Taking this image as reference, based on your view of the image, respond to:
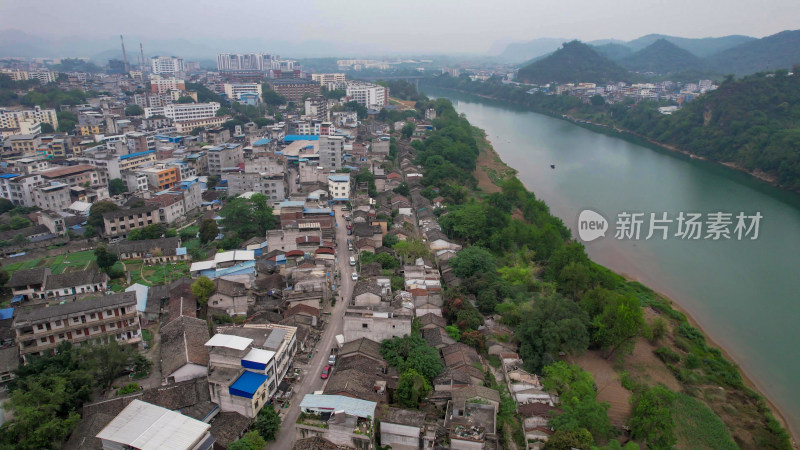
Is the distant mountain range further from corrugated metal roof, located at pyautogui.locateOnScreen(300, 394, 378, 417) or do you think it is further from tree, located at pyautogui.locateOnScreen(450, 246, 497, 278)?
corrugated metal roof, located at pyautogui.locateOnScreen(300, 394, 378, 417)

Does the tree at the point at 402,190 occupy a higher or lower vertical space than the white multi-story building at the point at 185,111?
lower

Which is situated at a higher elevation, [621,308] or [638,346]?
[621,308]

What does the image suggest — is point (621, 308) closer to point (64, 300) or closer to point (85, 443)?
point (85, 443)

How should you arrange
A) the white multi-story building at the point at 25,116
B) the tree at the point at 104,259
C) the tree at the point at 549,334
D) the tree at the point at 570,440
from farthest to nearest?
the white multi-story building at the point at 25,116
the tree at the point at 104,259
the tree at the point at 549,334
the tree at the point at 570,440

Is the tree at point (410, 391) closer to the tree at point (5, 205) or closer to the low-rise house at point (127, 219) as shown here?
the low-rise house at point (127, 219)

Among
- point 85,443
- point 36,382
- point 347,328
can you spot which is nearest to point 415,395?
point 347,328

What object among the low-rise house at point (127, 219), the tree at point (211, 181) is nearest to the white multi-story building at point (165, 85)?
the tree at point (211, 181)

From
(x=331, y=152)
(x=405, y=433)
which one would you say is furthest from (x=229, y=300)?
(x=331, y=152)
